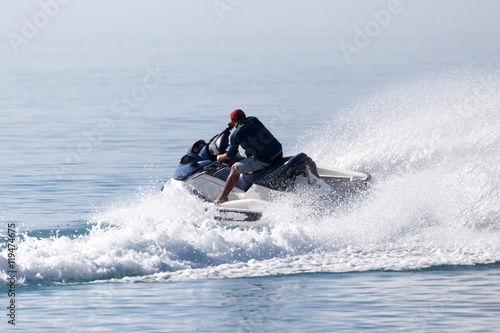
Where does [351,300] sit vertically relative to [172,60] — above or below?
below

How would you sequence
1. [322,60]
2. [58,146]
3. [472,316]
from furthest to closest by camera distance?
[322,60] → [58,146] → [472,316]

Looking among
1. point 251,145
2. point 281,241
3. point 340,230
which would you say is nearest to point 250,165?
point 251,145

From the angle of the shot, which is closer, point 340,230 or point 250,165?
point 340,230

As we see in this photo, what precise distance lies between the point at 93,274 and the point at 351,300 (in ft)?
9.31

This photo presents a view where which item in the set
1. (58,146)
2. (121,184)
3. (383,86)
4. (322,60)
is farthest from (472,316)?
(322,60)

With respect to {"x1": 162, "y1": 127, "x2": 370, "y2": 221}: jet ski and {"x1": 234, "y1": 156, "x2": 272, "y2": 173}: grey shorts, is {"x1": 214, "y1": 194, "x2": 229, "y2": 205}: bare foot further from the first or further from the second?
{"x1": 234, "y1": 156, "x2": 272, "y2": 173}: grey shorts

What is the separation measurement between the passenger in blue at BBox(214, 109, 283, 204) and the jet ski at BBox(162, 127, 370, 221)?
0.41ft

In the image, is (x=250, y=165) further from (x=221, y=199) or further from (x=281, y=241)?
(x=281, y=241)

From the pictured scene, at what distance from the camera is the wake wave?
9602mm

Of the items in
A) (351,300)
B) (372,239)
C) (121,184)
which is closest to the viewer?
(351,300)

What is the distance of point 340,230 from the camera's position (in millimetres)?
10992

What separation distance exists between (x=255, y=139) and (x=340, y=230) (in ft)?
6.11

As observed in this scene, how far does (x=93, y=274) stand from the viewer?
9414 mm

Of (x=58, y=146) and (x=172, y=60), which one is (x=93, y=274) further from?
(x=172, y=60)
